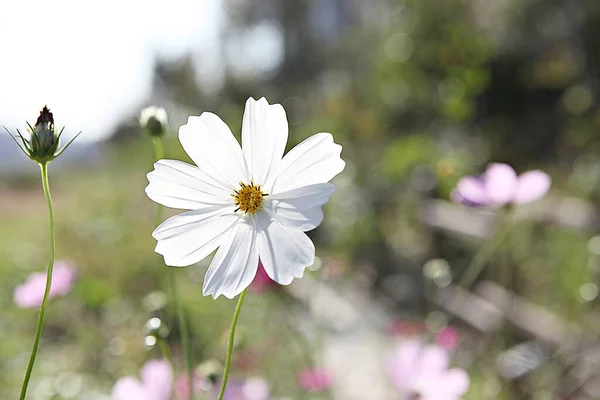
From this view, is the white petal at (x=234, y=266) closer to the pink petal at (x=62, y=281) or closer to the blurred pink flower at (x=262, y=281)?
the pink petal at (x=62, y=281)

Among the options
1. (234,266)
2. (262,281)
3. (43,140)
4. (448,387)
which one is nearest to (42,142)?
(43,140)

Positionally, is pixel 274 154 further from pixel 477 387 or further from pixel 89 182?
pixel 89 182

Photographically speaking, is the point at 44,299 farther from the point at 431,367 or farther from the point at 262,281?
the point at 262,281

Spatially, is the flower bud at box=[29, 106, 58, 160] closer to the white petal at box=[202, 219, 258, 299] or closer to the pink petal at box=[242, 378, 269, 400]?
the white petal at box=[202, 219, 258, 299]

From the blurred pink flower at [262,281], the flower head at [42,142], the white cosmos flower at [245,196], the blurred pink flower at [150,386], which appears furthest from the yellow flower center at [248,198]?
the blurred pink flower at [262,281]

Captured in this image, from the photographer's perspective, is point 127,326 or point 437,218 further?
point 437,218

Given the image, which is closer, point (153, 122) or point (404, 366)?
point (153, 122)

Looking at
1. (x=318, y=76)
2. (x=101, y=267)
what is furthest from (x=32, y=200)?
(x=101, y=267)
